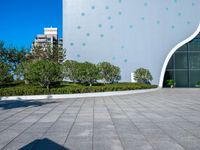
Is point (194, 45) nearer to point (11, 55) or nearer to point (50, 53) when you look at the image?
point (50, 53)

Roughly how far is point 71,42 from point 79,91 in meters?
10.1

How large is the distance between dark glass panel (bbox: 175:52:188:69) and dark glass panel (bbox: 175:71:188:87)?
0.72 meters

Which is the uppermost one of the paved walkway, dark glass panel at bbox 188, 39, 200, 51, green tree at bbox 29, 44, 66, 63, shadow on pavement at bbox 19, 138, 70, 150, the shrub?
dark glass panel at bbox 188, 39, 200, 51

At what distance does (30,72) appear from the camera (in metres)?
16.4

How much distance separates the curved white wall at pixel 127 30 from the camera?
25250 mm

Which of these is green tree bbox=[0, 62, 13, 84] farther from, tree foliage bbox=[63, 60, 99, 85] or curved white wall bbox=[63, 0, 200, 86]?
curved white wall bbox=[63, 0, 200, 86]

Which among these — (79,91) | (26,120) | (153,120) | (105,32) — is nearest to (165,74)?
(105,32)

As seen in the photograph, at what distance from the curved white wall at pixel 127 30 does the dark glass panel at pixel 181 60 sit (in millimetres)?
1473

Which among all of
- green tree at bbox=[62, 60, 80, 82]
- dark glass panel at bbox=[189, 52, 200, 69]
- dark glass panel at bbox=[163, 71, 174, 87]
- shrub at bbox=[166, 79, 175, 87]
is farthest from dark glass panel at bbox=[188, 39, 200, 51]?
green tree at bbox=[62, 60, 80, 82]

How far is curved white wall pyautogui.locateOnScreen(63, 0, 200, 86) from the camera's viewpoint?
25.2m

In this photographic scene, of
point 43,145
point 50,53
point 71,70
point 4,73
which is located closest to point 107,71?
point 71,70

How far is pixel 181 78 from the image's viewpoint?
86.2 feet

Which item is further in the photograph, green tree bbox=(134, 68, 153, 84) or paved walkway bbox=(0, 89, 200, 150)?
green tree bbox=(134, 68, 153, 84)

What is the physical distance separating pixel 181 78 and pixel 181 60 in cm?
218
